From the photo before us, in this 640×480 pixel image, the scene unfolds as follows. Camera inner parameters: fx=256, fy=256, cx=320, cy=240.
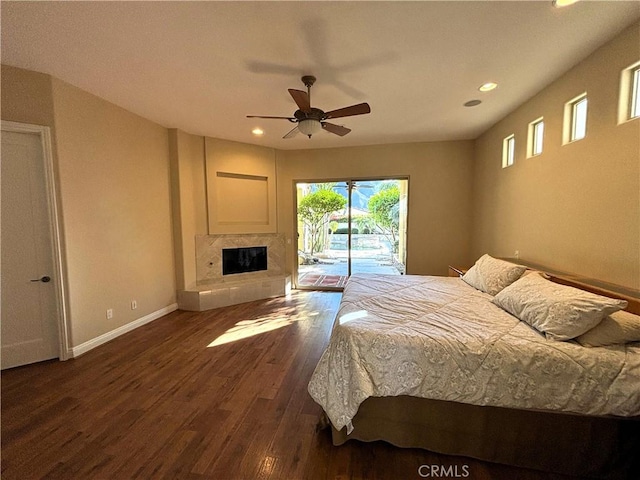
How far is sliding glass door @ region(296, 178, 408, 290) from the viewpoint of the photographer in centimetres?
525

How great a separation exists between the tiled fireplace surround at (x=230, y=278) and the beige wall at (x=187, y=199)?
0.16m

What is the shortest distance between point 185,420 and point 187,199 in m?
3.40

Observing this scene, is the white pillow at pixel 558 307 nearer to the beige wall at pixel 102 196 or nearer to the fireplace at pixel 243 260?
the fireplace at pixel 243 260

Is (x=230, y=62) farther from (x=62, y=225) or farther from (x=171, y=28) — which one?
(x=62, y=225)

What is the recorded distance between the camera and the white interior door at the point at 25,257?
8.00ft

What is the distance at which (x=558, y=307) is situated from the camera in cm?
163

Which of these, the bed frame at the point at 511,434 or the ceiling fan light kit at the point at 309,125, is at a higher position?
the ceiling fan light kit at the point at 309,125

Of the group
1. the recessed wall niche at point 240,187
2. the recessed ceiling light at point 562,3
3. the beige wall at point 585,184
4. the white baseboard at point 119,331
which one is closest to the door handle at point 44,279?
the white baseboard at point 119,331

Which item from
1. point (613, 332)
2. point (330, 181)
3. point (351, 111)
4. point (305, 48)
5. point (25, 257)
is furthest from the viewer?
point (330, 181)

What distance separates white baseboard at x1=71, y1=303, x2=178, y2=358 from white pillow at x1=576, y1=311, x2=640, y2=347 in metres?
4.42

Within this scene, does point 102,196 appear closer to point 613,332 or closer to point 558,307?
point 558,307

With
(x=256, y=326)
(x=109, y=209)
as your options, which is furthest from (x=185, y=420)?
(x=109, y=209)

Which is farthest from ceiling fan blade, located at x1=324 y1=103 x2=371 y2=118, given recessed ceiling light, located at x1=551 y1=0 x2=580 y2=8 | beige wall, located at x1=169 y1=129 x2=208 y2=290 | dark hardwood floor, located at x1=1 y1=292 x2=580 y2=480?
beige wall, located at x1=169 y1=129 x2=208 y2=290

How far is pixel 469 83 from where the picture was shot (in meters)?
2.68
